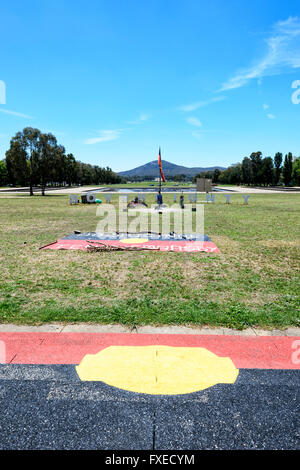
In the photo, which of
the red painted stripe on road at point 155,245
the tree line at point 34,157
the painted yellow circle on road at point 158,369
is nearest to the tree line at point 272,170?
the tree line at point 34,157

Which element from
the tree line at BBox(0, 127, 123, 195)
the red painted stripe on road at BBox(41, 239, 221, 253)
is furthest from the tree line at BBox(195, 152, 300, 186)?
the red painted stripe on road at BBox(41, 239, 221, 253)

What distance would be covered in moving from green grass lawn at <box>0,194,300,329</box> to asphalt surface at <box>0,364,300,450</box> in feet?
5.04

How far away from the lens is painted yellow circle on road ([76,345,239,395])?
332 cm

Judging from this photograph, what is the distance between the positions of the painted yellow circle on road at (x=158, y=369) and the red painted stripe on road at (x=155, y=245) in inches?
237

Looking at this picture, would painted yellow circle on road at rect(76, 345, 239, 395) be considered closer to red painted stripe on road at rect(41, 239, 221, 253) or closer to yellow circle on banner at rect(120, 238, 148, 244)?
red painted stripe on road at rect(41, 239, 221, 253)

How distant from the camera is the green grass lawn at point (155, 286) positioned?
16.4 ft

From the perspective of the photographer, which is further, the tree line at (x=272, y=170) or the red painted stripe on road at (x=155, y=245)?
the tree line at (x=272, y=170)

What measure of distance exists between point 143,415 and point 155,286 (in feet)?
11.9

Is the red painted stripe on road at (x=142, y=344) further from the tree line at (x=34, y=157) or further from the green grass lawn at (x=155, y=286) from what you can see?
the tree line at (x=34, y=157)

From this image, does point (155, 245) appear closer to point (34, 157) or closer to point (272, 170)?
point (34, 157)

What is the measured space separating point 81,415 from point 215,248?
7989 mm

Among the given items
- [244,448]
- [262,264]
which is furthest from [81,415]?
[262,264]

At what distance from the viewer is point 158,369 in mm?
3623

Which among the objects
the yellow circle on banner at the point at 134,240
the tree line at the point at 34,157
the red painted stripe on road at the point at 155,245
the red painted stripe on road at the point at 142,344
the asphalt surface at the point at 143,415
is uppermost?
the tree line at the point at 34,157
